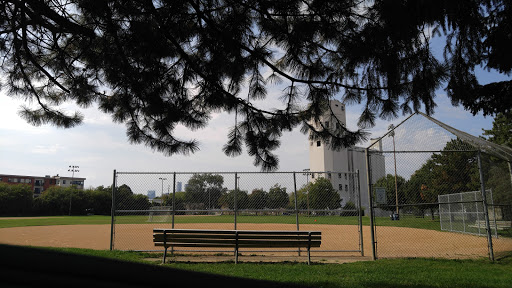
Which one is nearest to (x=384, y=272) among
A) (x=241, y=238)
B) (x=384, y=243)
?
(x=241, y=238)

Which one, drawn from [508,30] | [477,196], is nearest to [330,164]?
[477,196]

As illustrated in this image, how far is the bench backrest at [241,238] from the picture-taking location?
821 centimetres

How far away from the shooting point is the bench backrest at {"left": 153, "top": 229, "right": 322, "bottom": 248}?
821 cm

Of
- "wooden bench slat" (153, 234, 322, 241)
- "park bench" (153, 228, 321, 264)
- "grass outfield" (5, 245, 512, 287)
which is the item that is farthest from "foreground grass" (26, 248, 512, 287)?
"wooden bench slat" (153, 234, 322, 241)

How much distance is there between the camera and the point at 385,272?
7152mm

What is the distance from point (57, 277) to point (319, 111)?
5.34 metres

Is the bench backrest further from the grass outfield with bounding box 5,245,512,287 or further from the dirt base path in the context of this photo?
the dirt base path

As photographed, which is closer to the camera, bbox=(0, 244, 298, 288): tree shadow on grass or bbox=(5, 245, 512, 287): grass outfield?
bbox=(0, 244, 298, 288): tree shadow on grass

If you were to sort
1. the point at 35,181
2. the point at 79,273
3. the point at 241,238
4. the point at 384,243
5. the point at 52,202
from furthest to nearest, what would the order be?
the point at 35,181 < the point at 52,202 < the point at 384,243 < the point at 241,238 < the point at 79,273

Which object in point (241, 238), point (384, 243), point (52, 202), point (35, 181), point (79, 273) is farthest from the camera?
point (35, 181)

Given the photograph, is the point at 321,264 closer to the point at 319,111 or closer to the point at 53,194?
the point at 319,111

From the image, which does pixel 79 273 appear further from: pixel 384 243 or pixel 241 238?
pixel 384 243

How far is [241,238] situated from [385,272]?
10.8 ft

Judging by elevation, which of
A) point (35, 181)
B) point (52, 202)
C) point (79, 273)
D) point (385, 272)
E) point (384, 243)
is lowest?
point (384, 243)
